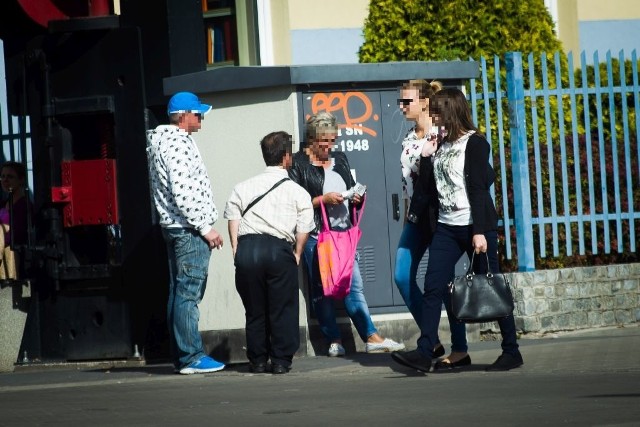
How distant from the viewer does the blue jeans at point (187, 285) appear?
1021 cm

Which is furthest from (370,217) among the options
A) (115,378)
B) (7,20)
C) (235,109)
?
(7,20)

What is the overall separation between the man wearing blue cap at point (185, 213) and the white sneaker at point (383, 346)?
123 centimetres

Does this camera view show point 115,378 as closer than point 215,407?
No

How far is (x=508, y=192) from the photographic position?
12188mm

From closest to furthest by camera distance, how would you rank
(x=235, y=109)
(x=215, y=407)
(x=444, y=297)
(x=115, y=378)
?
(x=215, y=407)
(x=444, y=297)
(x=115, y=378)
(x=235, y=109)

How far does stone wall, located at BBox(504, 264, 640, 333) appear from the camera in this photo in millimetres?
11711

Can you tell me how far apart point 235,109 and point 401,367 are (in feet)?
8.45

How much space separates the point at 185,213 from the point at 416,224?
1.60 m

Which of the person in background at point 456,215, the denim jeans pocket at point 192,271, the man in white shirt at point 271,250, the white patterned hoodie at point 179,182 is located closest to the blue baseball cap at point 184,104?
the white patterned hoodie at point 179,182

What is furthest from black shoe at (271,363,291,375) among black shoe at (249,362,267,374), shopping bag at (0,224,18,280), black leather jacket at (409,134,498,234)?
shopping bag at (0,224,18,280)

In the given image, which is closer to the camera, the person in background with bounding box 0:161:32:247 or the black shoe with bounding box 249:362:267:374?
the black shoe with bounding box 249:362:267:374

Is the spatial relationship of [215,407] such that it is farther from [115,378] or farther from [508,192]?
[508,192]

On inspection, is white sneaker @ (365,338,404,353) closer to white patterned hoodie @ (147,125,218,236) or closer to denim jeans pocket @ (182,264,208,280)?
denim jeans pocket @ (182,264,208,280)

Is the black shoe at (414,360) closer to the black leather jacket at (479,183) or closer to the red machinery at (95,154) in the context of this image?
the black leather jacket at (479,183)
